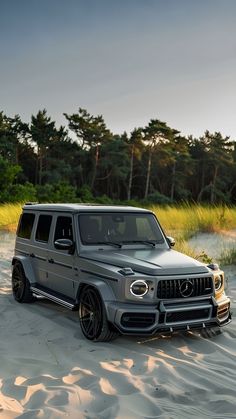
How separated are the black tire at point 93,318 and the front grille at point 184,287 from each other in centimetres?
75

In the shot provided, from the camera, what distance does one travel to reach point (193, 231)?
16.9 meters

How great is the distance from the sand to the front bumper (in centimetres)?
31

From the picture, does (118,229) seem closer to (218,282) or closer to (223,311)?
(218,282)

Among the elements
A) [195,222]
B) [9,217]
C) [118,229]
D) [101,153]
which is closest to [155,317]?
[118,229]

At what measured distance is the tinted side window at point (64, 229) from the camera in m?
7.36

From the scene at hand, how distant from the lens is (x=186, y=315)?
611cm

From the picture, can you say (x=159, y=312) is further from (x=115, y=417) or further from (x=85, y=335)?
(x=115, y=417)

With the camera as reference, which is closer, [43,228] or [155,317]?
[155,317]

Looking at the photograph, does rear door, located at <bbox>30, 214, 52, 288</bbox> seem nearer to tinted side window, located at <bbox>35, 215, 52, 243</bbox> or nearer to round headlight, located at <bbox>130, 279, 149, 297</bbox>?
tinted side window, located at <bbox>35, 215, 52, 243</bbox>

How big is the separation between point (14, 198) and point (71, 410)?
2570 centimetres

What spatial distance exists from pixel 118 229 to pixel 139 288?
162cm

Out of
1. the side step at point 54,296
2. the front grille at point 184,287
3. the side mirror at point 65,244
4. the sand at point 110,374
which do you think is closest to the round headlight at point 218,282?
the front grille at point 184,287

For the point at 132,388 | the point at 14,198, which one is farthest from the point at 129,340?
the point at 14,198

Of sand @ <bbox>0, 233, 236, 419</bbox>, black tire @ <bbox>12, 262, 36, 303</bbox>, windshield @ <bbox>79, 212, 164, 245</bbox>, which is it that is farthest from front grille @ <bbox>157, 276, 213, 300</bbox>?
black tire @ <bbox>12, 262, 36, 303</bbox>
